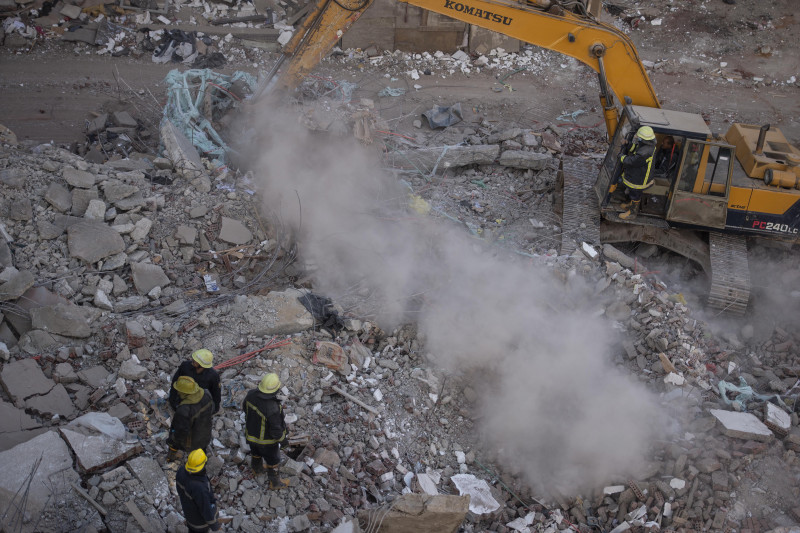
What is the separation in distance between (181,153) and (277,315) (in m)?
3.49

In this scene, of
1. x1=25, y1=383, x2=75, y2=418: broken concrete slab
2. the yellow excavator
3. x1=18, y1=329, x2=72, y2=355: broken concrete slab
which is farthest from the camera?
the yellow excavator

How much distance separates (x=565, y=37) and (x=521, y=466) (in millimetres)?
5684

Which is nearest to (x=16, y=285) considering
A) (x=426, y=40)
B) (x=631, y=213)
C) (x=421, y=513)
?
(x=421, y=513)

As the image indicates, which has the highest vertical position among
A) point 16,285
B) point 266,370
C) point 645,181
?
point 645,181

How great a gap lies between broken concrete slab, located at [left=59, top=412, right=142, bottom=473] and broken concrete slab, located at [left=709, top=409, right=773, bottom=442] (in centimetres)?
591

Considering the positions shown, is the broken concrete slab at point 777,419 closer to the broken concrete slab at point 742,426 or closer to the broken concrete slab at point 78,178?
the broken concrete slab at point 742,426

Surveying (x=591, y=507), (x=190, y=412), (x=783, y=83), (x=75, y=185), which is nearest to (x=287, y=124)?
(x=75, y=185)

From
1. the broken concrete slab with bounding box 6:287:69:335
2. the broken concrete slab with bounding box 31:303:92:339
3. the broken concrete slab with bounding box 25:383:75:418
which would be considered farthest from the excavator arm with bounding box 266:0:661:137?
the broken concrete slab with bounding box 25:383:75:418

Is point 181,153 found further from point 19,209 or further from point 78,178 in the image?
point 19,209

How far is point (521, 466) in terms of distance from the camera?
6.96m

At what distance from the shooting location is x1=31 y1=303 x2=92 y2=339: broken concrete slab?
686 cm

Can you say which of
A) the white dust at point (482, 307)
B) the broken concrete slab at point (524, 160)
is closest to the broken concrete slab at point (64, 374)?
the white dust at point (482, 307)

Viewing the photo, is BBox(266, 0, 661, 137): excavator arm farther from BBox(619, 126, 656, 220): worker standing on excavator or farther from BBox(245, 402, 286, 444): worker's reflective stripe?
BBox(245, 402, 286, 444): worker's reflective stripe

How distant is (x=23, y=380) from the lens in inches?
247
